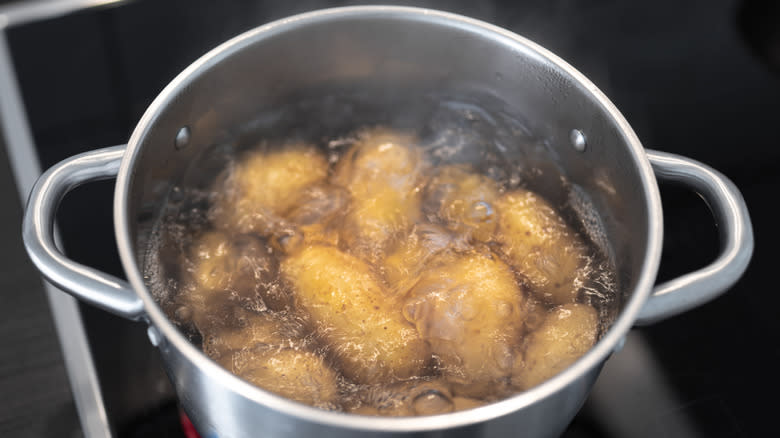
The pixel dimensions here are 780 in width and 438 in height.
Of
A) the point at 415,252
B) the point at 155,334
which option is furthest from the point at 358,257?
the point at 155,334

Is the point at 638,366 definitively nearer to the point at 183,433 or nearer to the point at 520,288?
the point at 520,288

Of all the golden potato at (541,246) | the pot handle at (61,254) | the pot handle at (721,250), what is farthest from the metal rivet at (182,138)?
the pot handle at (721,250)

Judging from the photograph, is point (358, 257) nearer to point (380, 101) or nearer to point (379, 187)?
point (379, 187)

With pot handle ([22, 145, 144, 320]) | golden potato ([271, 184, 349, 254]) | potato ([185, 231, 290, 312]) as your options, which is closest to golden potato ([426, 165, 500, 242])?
golden potato ([271, 184, 349, 254])

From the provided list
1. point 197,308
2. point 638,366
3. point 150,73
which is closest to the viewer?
point 197,308

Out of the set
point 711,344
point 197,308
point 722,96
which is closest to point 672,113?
point 722,96

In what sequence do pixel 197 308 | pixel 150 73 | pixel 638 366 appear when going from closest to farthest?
pixel 197 308 < pixel 638 366 < pixel 150 73

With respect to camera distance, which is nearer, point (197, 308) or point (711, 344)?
point (197, 308)
